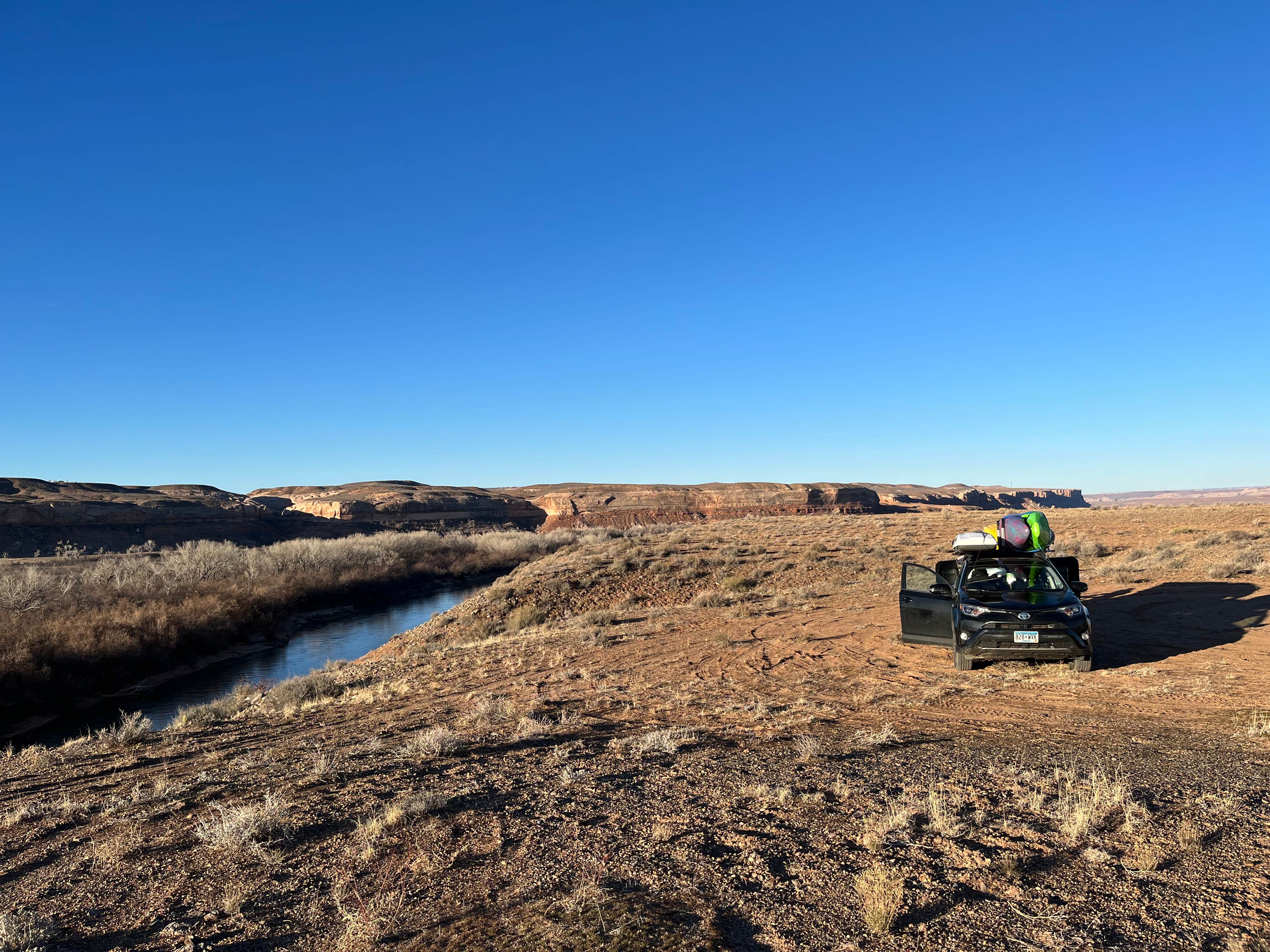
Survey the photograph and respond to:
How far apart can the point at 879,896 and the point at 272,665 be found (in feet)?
79.3

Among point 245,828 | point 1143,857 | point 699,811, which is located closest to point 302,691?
point 245,828

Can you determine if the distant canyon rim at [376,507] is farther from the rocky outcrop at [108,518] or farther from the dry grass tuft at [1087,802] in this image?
the dry grass tuft at [1087,802]

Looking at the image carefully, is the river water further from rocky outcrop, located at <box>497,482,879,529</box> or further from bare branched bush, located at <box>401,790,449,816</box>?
rocky outcrop, located at <box>497,482,879,529</box>

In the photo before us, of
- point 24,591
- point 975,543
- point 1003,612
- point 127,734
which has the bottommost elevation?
point 127,734

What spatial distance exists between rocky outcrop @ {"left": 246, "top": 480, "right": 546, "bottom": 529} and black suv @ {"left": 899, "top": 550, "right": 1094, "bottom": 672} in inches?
2873

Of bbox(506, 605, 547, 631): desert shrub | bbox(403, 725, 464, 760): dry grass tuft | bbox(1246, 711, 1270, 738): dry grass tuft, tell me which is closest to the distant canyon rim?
bbox(506, 605, 547, 631): desert shrub

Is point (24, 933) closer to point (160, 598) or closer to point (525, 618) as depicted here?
point (525, 618)

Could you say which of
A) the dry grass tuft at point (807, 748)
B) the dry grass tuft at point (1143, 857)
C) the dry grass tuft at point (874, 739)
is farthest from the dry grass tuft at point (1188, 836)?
the dry grass tuft at point (807, 748)

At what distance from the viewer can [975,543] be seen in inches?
400

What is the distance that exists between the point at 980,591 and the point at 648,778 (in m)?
6.15

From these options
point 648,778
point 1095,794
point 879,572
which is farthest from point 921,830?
point 879,572

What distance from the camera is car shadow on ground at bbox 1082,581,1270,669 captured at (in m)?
10.3

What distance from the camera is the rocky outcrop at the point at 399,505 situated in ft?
260

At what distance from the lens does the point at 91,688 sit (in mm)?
19484
